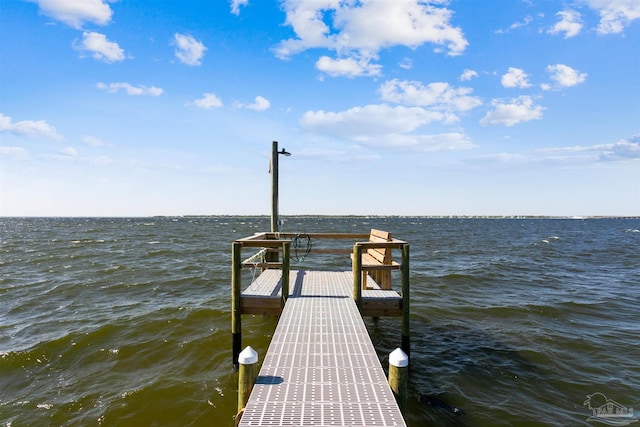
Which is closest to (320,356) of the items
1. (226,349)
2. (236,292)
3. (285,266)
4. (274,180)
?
(285,266)

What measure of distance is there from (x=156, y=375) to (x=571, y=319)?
40.1 ft

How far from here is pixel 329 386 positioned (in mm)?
3955

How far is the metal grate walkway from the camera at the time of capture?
3.38 m

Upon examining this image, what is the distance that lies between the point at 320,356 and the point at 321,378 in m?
0.58

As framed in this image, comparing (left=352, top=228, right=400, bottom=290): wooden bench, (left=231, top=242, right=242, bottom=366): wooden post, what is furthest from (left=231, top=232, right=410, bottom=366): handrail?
(left=352, top=228, right=400, bottom=290): wooden bench

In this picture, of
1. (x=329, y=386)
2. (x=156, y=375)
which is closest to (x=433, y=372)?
(x=329, y=386)

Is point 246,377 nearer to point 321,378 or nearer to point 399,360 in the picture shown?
point 321,378

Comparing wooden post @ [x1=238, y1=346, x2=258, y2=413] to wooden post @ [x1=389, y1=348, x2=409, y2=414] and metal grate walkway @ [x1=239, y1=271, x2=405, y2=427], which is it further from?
wooden post @ [x1=389, y1=348, x2=409, y2=414]

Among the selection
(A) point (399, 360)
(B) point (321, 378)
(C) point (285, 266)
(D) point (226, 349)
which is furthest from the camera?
(D) point (226, 349)

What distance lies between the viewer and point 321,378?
4.13 meters

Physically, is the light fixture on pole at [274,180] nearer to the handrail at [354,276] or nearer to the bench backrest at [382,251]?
the bench backrest at [382,251]

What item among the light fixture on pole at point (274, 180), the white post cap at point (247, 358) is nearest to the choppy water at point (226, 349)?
the white post cap at point (247, 358)

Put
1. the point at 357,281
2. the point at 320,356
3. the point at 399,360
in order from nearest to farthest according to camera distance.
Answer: the point at 399,360 < the point at 320,356 < the point at 357,281

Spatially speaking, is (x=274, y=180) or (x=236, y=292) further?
(x=274, y=180)
